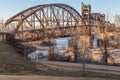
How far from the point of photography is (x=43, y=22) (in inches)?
2901

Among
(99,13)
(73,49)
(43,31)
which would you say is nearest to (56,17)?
(99,13)

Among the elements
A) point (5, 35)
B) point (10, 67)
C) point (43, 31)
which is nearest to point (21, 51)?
point (5, 35)

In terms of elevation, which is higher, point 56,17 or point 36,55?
point 56,17

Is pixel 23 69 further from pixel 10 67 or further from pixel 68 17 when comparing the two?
pixel 68 17

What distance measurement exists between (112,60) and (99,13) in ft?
115

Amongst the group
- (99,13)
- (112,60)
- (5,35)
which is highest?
(99,13)

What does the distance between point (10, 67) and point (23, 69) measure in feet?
3.90

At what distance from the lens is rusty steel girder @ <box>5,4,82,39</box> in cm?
6172

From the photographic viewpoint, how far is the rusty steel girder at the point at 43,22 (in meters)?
61.7

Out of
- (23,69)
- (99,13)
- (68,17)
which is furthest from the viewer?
(68,17)

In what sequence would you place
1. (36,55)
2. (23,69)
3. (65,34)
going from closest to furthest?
(23,69) < (36,55) < (65,34)

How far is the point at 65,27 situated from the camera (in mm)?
77250

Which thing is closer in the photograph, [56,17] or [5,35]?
[5,35]

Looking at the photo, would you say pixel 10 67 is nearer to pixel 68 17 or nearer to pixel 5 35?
pixel 5 35
